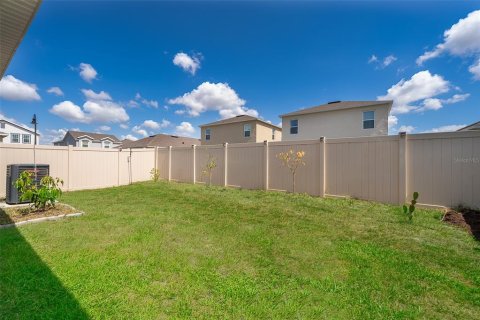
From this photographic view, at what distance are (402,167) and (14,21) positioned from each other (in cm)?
814

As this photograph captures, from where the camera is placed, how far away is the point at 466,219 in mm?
4441

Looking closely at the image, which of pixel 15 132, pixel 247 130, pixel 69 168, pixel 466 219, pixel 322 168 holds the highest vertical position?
pixel 15 132

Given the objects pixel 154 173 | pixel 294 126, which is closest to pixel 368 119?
pixel 294 126

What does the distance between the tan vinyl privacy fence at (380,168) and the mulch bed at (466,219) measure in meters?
0.32

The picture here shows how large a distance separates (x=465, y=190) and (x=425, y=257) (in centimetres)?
354

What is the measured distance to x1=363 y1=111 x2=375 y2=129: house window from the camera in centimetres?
1485

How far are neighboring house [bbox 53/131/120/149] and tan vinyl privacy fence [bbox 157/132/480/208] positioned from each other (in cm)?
3869

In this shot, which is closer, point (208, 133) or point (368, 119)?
point (368, 119)

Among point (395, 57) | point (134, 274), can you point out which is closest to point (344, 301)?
point (134, 274)

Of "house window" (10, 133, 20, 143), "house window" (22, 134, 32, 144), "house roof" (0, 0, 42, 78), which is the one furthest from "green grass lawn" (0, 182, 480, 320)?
"house window" (22, 134, 32, 144)

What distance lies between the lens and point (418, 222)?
4410 mm

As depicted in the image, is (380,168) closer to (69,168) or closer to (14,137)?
(69,168)

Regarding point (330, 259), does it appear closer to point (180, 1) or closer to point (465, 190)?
point (465, 190)

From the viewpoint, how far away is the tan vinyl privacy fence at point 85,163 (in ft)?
25.8
